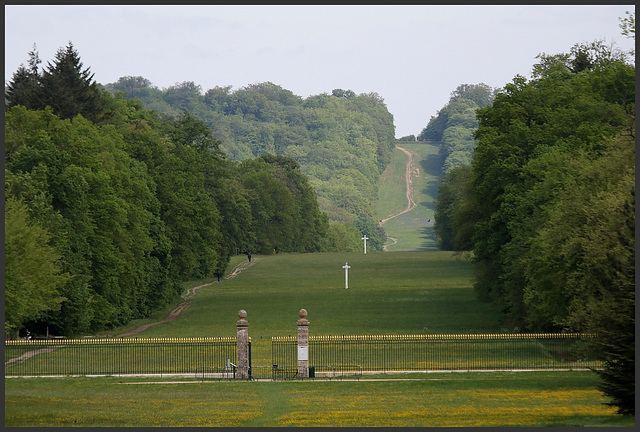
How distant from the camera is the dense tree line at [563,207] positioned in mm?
28938

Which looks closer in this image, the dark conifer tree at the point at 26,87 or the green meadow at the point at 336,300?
the green meadow at the point at 336,300

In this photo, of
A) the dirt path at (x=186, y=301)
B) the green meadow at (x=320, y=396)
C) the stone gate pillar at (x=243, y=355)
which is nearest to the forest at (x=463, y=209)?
the dirt path at (x=186, y=301)

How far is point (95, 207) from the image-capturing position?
62375 mm

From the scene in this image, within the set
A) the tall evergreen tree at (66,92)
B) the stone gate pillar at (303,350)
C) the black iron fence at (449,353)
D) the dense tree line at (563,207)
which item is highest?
the tall evergreen tree at (66,92)

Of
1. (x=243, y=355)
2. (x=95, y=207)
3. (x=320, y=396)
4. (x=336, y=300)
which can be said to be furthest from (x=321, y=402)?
(x=336, y=300)

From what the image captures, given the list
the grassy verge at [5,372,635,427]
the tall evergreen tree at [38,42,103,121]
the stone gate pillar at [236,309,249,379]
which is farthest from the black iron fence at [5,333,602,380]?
the tall evergreen tree at [38,42,103,121]

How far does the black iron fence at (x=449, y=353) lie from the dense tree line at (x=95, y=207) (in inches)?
476

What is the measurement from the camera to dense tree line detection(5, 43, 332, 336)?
50906 mm

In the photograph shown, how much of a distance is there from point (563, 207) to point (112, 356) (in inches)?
822

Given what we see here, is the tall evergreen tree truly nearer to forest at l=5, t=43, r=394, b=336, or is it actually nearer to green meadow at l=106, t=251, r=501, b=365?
forest at l=5, t=43, r=394, b=336

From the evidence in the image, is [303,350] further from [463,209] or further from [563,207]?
[463,209]

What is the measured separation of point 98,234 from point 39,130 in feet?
24.5

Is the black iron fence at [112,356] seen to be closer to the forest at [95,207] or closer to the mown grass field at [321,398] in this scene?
the forest at [95,207]

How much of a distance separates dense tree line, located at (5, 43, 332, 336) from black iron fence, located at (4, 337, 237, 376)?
1705 mm
